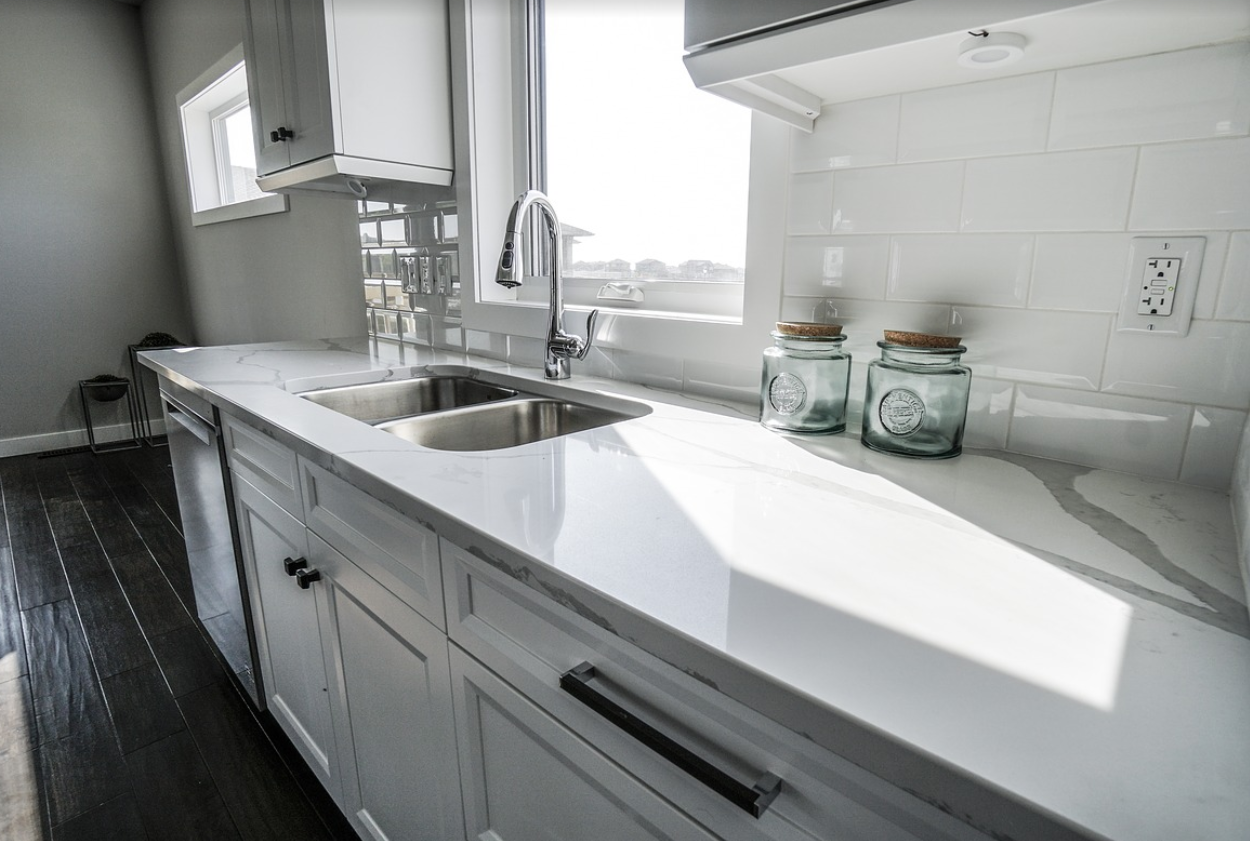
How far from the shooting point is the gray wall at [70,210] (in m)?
3.83

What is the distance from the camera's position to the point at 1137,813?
33 cm

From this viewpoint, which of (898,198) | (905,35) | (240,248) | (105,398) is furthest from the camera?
(105,398)

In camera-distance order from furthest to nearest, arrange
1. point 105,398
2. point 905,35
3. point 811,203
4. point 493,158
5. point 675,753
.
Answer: point 105,398, point 493,158, point 811,203, point 905,35, point 675,753

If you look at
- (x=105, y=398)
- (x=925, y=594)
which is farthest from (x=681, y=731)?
(x=105, y=398)

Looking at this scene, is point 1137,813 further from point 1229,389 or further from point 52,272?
point 52,272

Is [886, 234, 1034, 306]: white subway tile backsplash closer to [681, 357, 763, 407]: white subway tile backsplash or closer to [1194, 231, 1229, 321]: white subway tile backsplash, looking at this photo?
[1194, 231, 1229, 321]: white subway tile backsplash

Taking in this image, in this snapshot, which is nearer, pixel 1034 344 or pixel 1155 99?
pixel 1155 99

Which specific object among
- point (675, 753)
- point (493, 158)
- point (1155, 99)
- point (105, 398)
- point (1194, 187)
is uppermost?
point (493, 158)

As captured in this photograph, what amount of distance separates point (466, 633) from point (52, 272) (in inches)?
186

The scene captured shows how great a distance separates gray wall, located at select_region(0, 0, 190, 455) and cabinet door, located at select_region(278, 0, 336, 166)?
3238 mm

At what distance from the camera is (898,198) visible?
3.32ft

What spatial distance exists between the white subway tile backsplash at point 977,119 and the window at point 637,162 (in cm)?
41

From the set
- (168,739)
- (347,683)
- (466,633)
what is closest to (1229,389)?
(466,633)

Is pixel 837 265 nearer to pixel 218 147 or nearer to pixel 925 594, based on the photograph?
pixel 925 594
